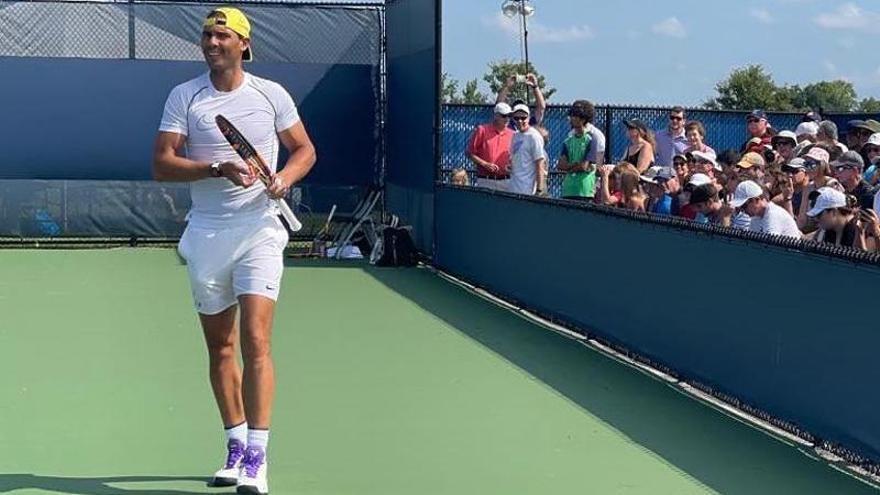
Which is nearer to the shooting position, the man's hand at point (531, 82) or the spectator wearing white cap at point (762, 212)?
the spectator wearing white cap at point (762, 212)

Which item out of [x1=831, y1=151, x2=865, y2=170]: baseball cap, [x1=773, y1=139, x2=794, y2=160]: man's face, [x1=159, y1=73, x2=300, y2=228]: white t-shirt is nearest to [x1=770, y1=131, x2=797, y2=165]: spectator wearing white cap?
[x1=773, y1=139, x2=794, y2=160]: man's face

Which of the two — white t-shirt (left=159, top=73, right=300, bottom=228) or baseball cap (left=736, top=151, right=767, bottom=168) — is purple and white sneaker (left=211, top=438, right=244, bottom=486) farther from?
baseball cap (left=736, top=151, right=767, bottom=168)

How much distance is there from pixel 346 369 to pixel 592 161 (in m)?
4.73

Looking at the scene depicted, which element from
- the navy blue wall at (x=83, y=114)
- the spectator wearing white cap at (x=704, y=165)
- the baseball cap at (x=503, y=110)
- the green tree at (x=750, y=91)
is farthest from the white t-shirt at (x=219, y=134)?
the green tree at (x=750, y=91)

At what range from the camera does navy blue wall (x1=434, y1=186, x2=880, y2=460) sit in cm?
587

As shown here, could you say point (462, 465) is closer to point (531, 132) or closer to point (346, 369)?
point (346, 369)

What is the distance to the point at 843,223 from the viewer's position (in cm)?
762

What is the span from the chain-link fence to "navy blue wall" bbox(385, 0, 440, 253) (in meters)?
0.53

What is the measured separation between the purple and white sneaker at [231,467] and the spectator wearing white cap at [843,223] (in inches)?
138

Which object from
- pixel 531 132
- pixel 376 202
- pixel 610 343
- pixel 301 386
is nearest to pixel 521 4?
pixel 376 202

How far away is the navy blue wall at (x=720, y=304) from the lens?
5.87m

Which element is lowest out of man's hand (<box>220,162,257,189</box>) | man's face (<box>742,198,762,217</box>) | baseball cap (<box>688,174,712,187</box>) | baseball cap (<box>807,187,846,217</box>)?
man's face (<box>742,198,762,217</box>)

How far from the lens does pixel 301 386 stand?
7750mm

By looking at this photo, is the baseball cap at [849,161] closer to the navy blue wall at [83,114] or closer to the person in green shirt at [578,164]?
the person in green shirt at [578,164]
